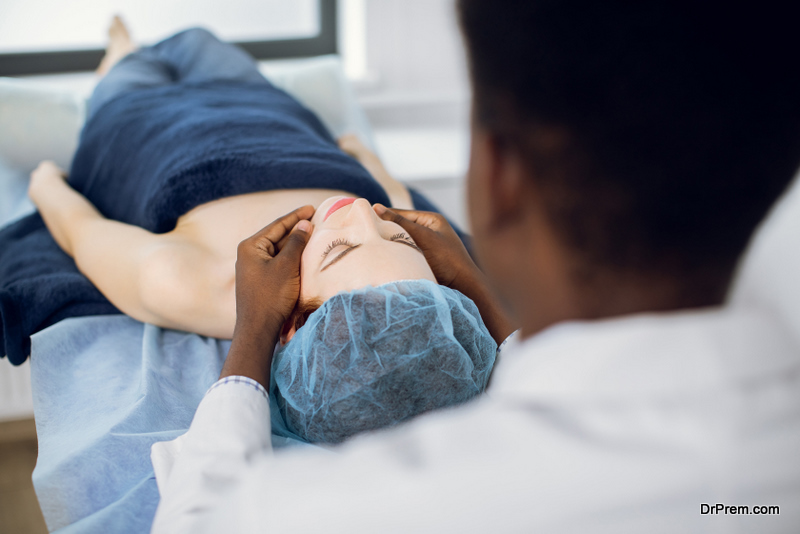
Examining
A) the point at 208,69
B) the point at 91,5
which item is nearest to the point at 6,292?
the point at 208,69

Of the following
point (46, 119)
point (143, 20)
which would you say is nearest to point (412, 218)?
point (46, 119)

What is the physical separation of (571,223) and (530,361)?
0.12m

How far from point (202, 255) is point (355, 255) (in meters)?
0.38

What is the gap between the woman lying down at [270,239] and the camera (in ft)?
2.81

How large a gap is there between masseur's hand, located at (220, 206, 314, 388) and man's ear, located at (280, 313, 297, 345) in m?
0.05

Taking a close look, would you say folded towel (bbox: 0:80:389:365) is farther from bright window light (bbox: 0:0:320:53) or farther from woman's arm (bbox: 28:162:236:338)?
bright window light (bbox: 0:0:320:53)

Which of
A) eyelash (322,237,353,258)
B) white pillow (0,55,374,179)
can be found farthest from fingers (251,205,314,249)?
white pillow (0,55,374,179)

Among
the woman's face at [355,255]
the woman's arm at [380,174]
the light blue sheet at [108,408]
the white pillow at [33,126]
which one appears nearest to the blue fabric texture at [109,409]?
the light blue sheet at [108,408]

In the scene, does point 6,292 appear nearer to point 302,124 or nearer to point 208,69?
point 302,124

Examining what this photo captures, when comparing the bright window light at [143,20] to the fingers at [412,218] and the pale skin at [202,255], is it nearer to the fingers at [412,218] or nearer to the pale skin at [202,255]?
the pale skin at [202,255]

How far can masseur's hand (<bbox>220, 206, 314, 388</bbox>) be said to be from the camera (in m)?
0.87

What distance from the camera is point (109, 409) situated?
0.99 m

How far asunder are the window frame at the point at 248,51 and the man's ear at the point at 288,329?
2044mm

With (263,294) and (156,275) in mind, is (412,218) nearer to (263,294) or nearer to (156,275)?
(263,294)
